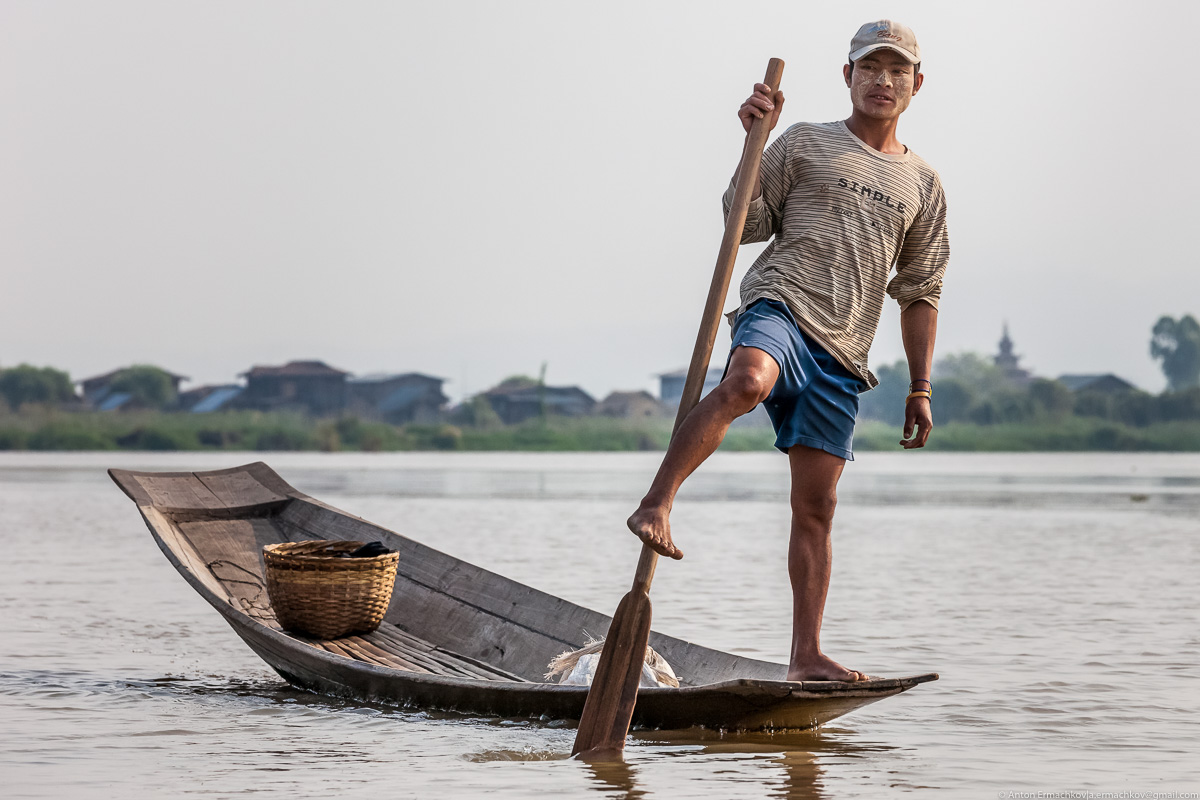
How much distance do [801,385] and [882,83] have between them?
90cm

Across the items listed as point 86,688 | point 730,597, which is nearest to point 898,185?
point 86,688

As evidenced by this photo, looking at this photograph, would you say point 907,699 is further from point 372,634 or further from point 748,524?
point 748,524

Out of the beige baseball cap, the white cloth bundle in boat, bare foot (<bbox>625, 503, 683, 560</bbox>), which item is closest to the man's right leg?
bare foot (<bbox>625, 503, 683, 560</bbox>)

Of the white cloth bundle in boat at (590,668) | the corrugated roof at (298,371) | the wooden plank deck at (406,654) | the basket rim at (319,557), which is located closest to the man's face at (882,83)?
the white cloth bundle in boat at (590,668)

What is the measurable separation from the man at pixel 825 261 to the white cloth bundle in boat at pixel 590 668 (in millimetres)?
700

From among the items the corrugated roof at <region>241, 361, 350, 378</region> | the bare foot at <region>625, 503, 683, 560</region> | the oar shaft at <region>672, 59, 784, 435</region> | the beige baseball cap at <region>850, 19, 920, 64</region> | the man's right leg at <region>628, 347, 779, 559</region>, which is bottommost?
the bare foot at <region>625, 503, 683, 560</region>

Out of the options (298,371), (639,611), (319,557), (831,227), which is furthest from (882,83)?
(298,371)

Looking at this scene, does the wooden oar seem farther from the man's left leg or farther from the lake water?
the man's left leg

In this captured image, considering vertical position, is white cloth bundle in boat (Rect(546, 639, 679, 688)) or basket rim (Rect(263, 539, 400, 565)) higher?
basket rim (Rect(263, 539, 400, 565))

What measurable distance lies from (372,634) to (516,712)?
5.18 ft

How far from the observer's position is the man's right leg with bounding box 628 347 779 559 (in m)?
3.38

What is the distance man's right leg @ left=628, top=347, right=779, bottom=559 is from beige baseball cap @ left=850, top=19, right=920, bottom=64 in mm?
958

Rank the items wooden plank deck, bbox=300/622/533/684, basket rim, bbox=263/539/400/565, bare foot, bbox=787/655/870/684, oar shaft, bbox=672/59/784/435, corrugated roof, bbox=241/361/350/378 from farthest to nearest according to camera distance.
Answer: corrugated roof, bbox=241/361/350/378 < basket rim, bbox=263/539/400/565 < wooden plank deck, bbox=300/622/533/684 < bare foot, bbox=787/655/870/684 < oar shaft, bbox=672/59/784/435

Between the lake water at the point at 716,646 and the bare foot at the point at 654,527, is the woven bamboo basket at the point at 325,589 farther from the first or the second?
the bare foot at the point at 654,527
